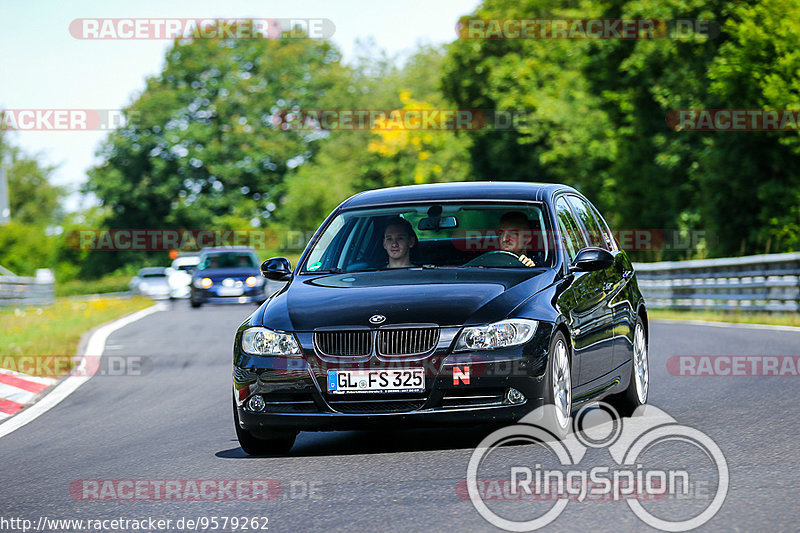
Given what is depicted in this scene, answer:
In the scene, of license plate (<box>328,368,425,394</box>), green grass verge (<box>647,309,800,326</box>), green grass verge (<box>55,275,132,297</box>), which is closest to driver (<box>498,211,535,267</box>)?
license plate (<box>328,368,425,394</box>)

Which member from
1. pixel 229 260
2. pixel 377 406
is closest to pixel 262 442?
pixel 377 406

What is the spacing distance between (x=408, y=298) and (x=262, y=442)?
1.32 m

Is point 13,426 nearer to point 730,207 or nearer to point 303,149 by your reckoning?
point 730,207

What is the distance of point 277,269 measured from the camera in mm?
9328

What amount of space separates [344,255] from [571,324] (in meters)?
1.81

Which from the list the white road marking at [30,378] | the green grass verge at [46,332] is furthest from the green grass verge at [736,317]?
the white road marking at [30,378]

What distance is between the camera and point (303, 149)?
82375 mm

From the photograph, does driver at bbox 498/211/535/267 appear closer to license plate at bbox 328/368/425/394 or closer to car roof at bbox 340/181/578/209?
car roof at bbox 340/181/578/209

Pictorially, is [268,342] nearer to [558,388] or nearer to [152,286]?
[558,388]

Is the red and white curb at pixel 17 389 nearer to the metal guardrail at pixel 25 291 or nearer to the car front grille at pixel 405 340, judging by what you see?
the car front grille at pixel 405 340

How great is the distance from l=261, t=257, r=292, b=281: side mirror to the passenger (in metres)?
0.74

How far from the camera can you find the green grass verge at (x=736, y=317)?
21.2 meters

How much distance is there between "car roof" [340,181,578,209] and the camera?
30.3 ft

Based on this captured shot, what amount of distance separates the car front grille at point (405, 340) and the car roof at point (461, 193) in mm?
1752
